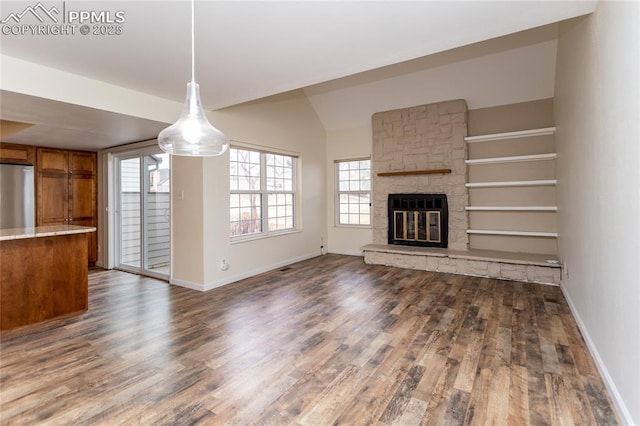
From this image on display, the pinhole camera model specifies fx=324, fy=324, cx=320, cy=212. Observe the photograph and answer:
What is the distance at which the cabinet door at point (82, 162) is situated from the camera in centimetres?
549

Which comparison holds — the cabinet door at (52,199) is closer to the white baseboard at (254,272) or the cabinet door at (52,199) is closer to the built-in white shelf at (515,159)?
the white baseboard at (254,272)

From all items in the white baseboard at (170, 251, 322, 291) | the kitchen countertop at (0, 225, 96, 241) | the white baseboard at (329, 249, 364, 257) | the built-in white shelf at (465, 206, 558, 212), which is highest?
the built-in white shelf at (465, 206, 558, 212)

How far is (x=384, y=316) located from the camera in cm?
322

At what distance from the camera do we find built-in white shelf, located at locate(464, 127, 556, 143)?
15.5ft

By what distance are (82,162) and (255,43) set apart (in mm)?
4719

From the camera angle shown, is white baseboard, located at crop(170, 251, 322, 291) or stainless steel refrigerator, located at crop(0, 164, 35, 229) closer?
white baseboard, located at crop(170, 251, 322, 291)

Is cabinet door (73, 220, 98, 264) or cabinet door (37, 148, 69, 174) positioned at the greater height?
cabinet door (37, 148, 69, 174)

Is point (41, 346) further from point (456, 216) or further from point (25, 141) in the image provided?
point (456, 216)

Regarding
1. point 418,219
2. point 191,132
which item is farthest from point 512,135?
point 191,132

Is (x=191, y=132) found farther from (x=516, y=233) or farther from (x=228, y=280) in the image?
(x=516, y=233)


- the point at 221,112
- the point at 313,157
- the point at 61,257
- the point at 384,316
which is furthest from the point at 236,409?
the point at 313,157

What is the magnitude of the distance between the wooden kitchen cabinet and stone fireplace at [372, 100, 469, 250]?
5086 mm

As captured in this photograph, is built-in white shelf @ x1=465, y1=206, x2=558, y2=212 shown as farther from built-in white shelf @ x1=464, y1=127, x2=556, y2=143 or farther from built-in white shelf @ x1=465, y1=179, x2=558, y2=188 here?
built-in white shelf @ x1=464, y1=127, x2=556, y2=143

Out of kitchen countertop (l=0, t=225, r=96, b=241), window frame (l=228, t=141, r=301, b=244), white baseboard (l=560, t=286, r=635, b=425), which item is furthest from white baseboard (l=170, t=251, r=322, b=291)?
white baseboard (l=560, t=286, r=635, b=425)
